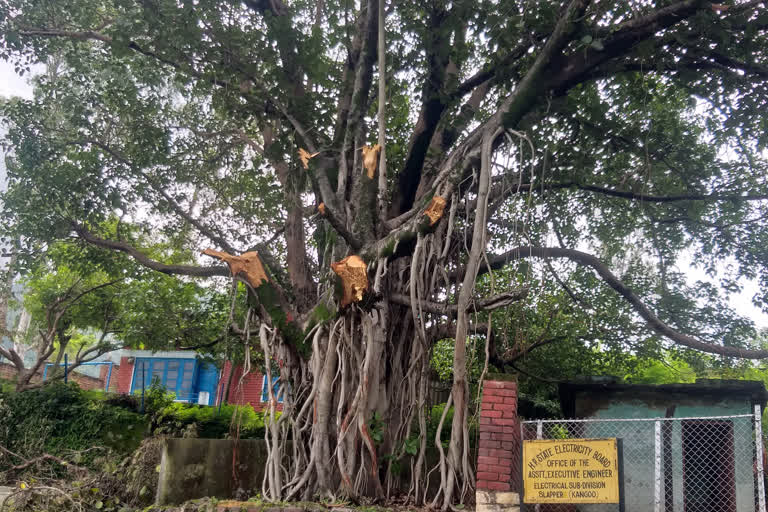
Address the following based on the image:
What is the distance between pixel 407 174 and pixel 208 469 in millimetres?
4398

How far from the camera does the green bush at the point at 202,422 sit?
464 inches

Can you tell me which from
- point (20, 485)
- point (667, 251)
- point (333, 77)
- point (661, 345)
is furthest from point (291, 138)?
point (661, 345)

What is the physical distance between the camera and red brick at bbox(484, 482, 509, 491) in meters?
5.61

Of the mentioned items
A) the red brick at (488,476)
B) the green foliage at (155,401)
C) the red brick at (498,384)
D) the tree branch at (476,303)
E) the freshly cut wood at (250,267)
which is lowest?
the red brick at (488,476)

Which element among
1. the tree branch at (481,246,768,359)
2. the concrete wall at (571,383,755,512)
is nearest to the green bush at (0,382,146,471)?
the tree branch at (481,246,768,359)

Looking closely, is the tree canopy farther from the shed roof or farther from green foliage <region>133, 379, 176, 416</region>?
green foliage <region>133, 379, 176, 416</region>

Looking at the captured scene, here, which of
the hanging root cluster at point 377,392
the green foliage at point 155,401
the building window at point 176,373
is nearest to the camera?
the hanging root cluster at point 377,392

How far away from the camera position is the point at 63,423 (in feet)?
39.5

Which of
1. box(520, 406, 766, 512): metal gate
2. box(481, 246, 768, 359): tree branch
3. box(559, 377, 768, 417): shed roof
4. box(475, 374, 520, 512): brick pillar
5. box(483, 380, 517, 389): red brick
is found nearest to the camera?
box(475, 374, 520, 512): brick pillar

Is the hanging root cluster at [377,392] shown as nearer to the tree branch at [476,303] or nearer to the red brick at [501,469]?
the tree branch at [476,303]

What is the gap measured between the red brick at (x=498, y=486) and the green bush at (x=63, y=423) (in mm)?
8259

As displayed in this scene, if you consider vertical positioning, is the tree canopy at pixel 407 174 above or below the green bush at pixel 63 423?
above

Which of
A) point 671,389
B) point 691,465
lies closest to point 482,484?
point 691,465

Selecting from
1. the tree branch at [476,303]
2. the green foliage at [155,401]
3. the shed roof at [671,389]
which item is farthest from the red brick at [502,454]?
the green foliage at [155,401]
